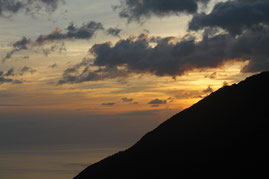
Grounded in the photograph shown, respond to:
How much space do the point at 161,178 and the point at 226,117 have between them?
2076 centimetres

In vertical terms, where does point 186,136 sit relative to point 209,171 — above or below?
above

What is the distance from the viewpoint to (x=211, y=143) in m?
74.6

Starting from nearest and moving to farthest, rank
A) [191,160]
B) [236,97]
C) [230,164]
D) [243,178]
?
[243,178]
[230,164]
[191,160]
[236,97]

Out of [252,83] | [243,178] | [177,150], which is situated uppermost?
[252,83]

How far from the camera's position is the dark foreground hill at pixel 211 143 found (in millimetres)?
66562

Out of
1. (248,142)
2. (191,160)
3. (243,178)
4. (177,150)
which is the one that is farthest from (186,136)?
(243,178)

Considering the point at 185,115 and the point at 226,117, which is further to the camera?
the point at 185,115

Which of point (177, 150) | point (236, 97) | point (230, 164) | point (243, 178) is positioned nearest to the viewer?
point (243, 178)

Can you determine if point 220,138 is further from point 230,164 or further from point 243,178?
point 243,178

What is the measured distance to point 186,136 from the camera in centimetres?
8125

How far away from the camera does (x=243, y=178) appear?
201 ft

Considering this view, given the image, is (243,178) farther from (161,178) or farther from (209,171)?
(161,178)

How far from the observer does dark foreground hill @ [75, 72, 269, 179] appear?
66.6 meters

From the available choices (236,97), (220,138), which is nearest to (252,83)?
(236,97)
